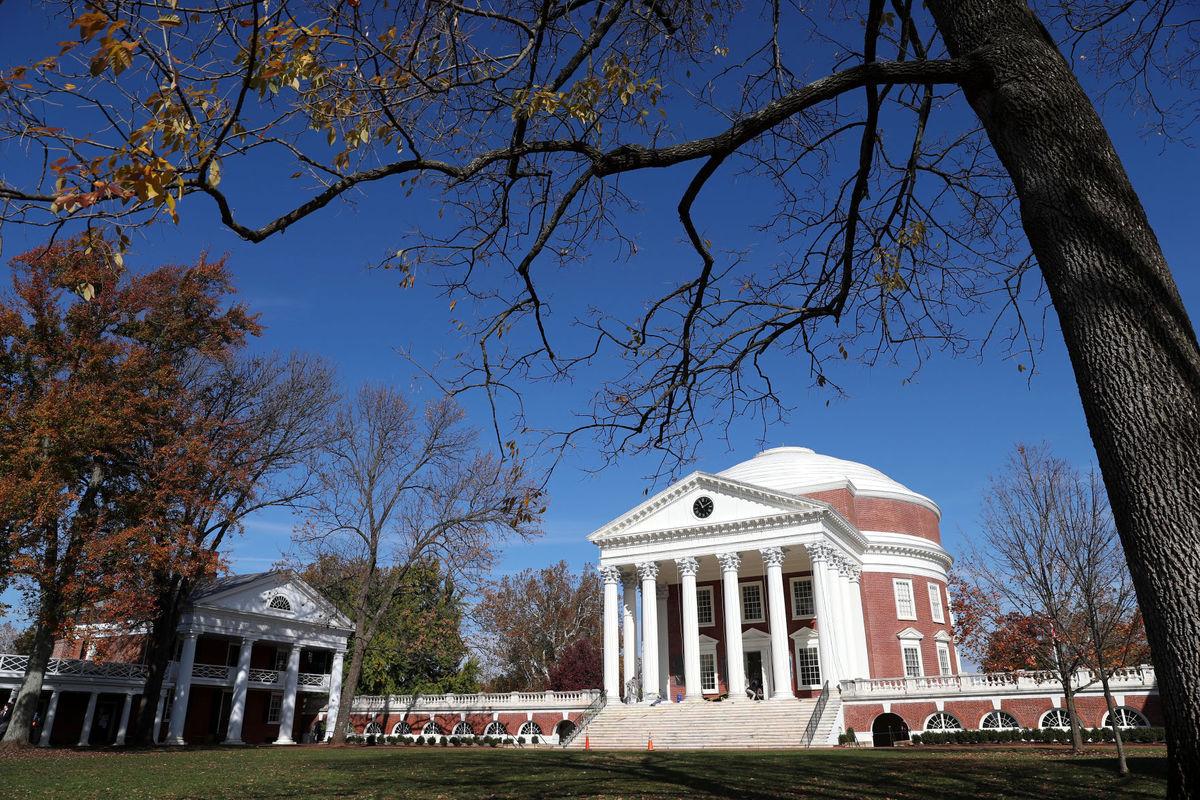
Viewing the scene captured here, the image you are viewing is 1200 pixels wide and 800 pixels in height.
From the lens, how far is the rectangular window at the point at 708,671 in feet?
138

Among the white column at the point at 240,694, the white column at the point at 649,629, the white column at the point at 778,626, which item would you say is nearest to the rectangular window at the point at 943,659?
the white column at the point at 778,626

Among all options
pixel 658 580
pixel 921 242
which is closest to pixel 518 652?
pixel 658 580

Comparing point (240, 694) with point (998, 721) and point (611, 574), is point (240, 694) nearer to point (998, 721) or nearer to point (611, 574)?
point (611, 574)

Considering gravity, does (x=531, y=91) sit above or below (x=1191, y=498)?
above

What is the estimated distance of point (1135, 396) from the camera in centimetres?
374

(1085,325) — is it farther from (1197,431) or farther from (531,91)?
(531,91)

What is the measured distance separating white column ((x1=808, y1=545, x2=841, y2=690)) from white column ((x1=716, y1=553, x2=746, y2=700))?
3722 mm

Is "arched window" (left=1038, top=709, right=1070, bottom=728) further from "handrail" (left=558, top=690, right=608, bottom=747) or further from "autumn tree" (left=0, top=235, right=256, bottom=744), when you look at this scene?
"autumn tree" (left=0, top=235, right=256, bottom=744)

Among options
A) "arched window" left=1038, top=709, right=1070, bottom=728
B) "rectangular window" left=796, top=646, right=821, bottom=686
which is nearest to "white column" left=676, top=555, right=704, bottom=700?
"rectangular window" left=796, top=646, right=821, bottom=686

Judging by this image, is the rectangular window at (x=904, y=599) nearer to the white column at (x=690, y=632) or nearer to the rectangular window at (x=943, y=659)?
the rectangular window at (x=943, y=659)

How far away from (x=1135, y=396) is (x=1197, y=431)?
0.96ft

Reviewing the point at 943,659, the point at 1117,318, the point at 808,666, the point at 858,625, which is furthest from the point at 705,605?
the point at 1117,318

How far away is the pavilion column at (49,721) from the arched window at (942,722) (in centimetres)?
3698

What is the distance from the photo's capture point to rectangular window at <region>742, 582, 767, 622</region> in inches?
1705
